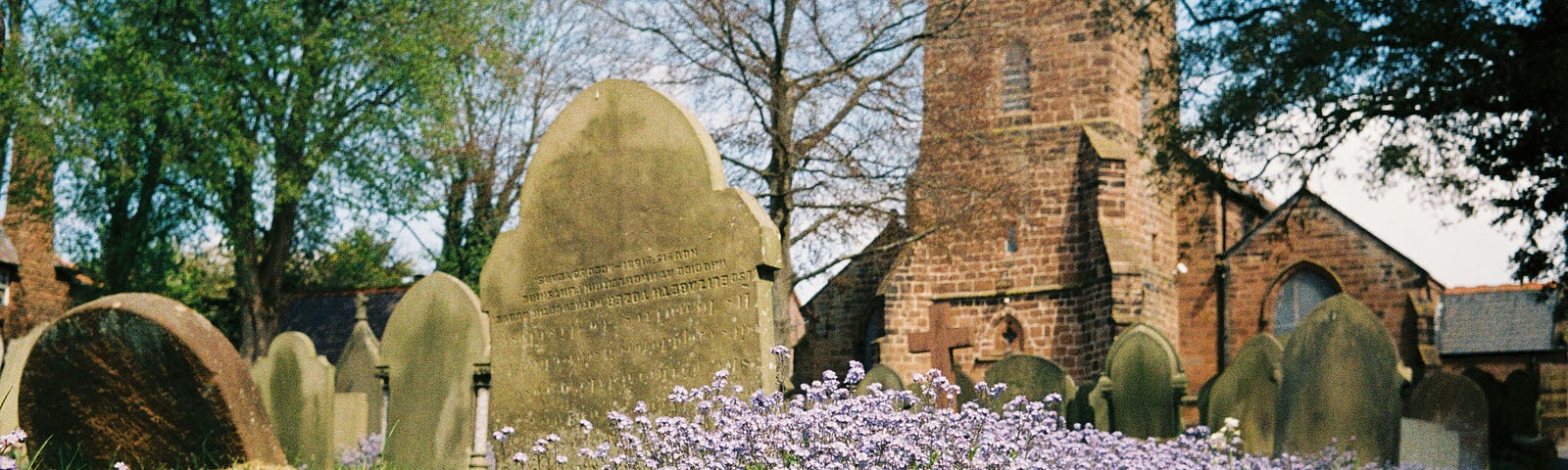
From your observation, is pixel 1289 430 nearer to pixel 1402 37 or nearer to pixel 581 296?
pixel 1402 37

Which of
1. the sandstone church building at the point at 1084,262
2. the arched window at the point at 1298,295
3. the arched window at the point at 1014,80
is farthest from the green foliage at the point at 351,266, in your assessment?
the arched window at the point at 1298,295

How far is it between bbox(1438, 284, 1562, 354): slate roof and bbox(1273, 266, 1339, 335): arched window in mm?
8843

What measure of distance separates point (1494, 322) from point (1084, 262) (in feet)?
52.9

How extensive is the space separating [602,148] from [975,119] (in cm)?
1593

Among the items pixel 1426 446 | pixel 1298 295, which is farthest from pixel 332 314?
pixel 1426 446

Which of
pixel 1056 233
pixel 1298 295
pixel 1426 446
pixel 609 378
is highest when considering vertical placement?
pixel 1056 233

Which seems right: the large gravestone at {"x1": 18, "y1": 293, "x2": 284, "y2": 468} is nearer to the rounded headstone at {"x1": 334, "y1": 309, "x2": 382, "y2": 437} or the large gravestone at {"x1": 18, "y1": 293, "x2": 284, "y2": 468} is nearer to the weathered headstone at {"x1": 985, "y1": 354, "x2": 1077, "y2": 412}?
the rounded headstone at {"x1": 334, "y1": 309, "x2": 382, "y2": 437}

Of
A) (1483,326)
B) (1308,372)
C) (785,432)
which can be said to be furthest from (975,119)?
(1483,326)

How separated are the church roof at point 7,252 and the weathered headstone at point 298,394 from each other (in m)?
23.5

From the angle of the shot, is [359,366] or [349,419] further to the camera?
[359,366]

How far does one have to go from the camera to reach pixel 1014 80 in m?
30.5

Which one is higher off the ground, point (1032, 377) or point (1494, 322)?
point (1494, 322)

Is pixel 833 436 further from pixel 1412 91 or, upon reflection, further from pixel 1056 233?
pixel 1056 233

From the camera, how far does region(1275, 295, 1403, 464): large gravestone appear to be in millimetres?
11836
